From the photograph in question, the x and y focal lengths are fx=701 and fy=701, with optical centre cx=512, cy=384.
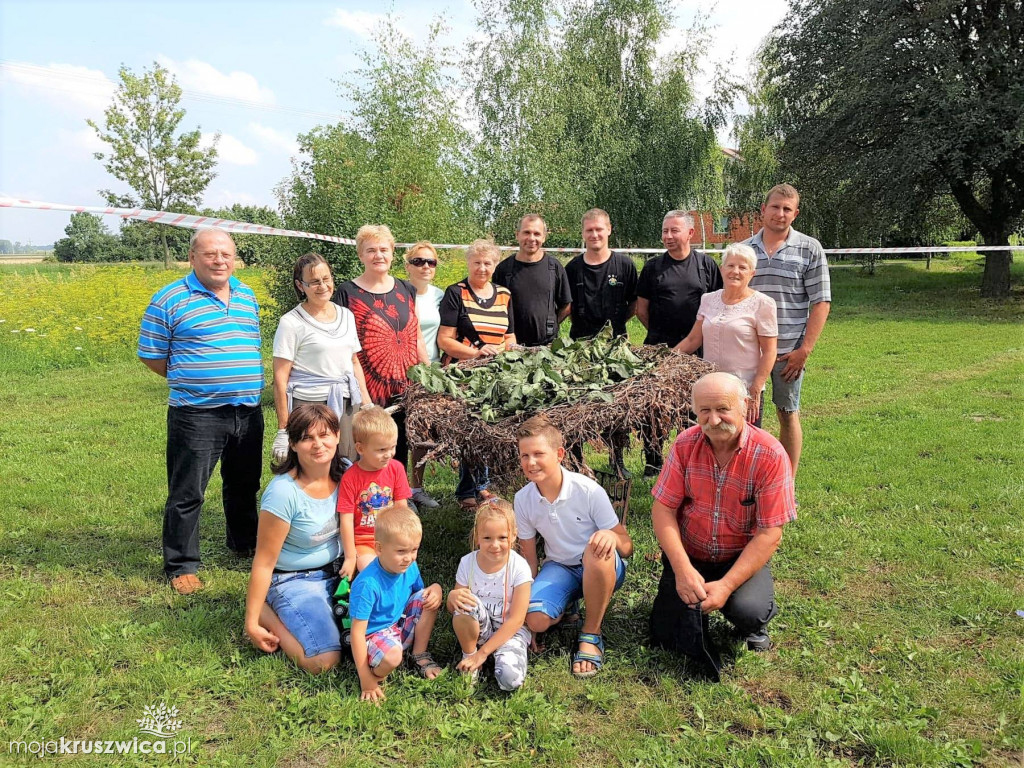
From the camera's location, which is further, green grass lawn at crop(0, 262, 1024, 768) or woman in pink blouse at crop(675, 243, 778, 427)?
woman in pink blouse at crop(675, 243, 778, 427)

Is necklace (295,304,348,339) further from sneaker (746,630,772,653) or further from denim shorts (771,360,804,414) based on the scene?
denim shorts (771,360,804,414)

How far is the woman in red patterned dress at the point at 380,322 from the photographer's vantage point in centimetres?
450

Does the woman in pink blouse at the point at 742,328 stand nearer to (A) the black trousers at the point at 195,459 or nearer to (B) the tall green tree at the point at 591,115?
(A) the black trousers at the point at 195,459

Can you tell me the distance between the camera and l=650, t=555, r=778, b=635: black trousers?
3305 millimetres

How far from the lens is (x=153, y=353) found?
4000mm

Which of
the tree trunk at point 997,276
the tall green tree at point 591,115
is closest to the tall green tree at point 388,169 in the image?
the tall green tree at point 591,115

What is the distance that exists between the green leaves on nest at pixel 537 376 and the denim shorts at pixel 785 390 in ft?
3.71

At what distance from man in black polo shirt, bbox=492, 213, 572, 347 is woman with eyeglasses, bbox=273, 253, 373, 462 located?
4.28ft

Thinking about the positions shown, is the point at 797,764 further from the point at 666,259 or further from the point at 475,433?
the point at 666,259

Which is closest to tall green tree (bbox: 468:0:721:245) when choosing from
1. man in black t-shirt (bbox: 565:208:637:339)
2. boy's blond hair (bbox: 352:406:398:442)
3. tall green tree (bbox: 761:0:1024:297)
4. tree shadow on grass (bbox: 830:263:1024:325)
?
tall green tree (bbox: 761:0:1024:297)

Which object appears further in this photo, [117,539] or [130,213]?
[130,213]

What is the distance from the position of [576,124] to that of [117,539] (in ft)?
68.0

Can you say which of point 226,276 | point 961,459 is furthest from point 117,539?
point 961,459

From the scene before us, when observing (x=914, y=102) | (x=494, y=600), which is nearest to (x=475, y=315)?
(x=494, y=600)
